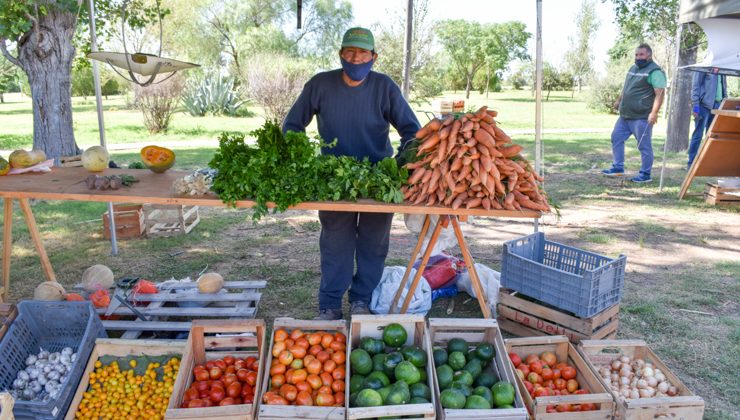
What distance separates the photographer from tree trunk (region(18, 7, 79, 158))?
23.0 feet

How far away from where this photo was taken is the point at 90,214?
7148 mm

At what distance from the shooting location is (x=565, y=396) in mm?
2656

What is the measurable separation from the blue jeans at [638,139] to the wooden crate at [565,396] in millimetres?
6510

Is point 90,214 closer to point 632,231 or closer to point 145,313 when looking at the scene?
point 145,313

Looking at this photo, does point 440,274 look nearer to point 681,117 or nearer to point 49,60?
point 49,60

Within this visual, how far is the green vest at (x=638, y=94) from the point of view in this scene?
8430mm

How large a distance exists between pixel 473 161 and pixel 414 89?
1518 cm

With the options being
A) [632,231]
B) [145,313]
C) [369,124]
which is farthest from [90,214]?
[632,231]

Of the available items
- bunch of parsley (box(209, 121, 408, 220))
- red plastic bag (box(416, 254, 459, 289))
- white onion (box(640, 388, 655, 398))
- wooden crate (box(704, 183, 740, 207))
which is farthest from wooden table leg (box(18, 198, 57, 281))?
wooden crate (box(704, 183, 740, 207))

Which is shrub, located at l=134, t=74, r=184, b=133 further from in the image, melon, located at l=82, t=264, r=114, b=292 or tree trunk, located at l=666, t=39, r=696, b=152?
tree trunk, located at l=666, t=39, r=696, b=152

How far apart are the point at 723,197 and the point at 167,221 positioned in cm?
776

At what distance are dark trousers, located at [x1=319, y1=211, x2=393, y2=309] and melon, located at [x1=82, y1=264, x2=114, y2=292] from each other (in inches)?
71.7

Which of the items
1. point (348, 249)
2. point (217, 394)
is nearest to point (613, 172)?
point (348, 249)

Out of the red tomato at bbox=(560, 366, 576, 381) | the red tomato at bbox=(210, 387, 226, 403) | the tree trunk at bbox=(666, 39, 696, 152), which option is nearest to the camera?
the red tomato at bbox=(210, 387, 226, 403)
